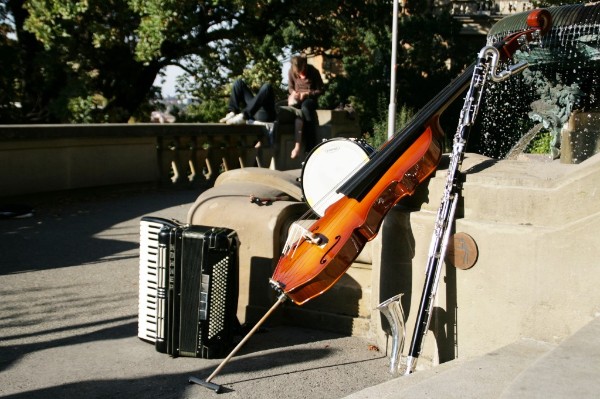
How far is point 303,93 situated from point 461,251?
764cm

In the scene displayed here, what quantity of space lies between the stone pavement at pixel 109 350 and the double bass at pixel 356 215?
1.05ft

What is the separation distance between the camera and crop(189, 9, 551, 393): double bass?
4.84 metres

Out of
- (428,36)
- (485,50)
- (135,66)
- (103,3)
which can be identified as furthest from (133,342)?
(428,36)

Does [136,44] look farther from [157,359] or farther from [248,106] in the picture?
[157,359]

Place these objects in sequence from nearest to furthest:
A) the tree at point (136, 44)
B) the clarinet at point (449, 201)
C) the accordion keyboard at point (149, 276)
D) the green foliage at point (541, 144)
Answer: the clarinet at point (449, 201) → the accordion keyboard at point (149, 276) → the green foliage at point (541, 144) → the tree at point (136, 44)

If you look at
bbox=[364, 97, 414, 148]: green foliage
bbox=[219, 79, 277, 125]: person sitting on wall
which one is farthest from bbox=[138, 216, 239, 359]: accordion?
bbox=[364, 97, 414, 148]: green foliage

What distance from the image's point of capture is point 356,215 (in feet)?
16.0

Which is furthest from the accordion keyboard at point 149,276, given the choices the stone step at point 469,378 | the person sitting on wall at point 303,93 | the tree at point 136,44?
the tree at point 136,44

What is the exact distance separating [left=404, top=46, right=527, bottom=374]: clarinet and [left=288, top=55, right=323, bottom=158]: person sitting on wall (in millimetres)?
7159

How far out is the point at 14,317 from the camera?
20.7 feet

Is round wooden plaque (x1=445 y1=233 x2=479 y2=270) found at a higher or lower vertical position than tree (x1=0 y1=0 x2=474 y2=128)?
lower

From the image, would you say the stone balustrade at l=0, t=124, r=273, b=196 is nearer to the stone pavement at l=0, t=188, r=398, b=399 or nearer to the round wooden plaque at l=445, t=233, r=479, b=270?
the stone pavement at l=0, t=188, r=398, b=399

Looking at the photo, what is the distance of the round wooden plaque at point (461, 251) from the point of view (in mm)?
4828

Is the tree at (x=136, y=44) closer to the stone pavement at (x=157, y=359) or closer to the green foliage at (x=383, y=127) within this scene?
the green foliage at (x=383, y=127)
